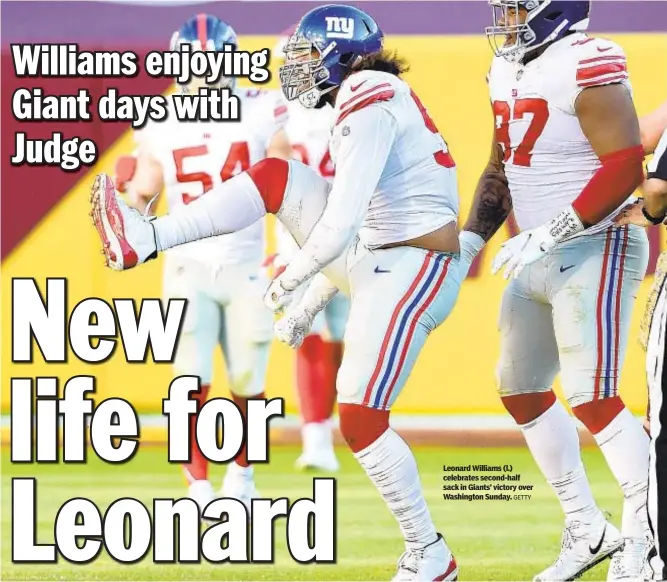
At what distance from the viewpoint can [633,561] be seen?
2.73 meters

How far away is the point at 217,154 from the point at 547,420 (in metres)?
1.28

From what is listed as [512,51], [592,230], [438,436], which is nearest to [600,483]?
[438,436]

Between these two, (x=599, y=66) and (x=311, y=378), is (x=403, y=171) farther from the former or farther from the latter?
(x=311, y=378)

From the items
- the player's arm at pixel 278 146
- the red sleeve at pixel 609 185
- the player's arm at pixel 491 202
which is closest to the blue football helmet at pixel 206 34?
the player's arm at pixel 278 146

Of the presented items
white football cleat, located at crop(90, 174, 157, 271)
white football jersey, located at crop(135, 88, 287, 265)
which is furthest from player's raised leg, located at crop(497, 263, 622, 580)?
white football jersey, located at crop(135, 88, 287, 265)

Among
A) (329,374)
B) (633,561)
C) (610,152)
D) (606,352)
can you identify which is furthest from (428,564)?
(329,374)

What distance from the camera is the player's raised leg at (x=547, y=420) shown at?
9.36 feet

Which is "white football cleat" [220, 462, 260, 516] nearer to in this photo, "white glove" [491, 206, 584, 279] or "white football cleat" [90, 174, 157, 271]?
"white football cleat" [90, 174, 157, 271]

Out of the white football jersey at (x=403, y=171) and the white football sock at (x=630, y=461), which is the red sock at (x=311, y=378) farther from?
the white football sock at (x=630, y=461)

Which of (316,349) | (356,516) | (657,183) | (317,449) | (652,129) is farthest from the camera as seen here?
(316,349)

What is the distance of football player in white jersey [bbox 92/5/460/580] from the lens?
2.66m

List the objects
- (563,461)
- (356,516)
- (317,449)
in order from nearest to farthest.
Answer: (563,461)
(356,516)
(317,449)

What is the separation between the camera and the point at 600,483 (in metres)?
3.63

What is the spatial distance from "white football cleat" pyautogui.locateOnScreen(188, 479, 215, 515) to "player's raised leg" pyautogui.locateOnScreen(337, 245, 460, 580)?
2.88 feet
